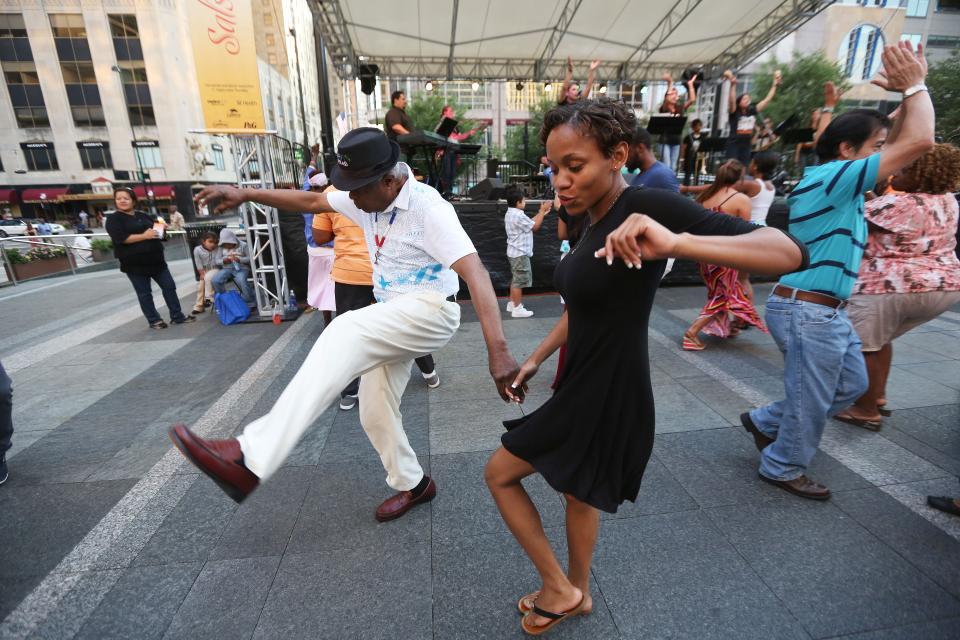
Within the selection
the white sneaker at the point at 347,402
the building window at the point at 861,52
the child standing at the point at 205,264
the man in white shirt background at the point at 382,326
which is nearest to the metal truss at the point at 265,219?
the child standing at the point at 205,264

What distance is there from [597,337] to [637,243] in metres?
0.43

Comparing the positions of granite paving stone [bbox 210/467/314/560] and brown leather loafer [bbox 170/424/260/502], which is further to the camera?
granite paving stone [bbox 210/467/314/560]

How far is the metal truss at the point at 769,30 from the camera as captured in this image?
36.8ft

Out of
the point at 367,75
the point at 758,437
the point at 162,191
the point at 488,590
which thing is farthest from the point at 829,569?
the point at 162,191

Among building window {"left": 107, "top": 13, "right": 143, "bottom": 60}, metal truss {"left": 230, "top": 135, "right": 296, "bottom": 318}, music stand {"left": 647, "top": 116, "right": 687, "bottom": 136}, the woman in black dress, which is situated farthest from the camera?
building window {"left": 107, "top": 13, "right": 143, "bottom": 60}

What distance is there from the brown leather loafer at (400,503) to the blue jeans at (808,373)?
200cm

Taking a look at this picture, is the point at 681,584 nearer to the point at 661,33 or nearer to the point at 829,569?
the point at 829,569

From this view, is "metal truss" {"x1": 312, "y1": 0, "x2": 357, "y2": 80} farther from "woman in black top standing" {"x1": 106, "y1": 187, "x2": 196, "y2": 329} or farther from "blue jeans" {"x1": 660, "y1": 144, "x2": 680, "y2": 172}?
"blue jeans" {"x1": 660, "y1": 144, "x2": 680, "y2": 172}

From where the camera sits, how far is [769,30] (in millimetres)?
12195

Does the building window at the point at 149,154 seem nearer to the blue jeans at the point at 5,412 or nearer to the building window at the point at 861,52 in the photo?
the blue jeans at the point at 5,412

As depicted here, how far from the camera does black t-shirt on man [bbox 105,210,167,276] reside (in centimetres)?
632

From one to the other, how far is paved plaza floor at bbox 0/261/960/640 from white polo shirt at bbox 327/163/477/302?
1306 millimetres

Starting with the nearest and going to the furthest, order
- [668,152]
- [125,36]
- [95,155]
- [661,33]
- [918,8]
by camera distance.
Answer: [668,152], [661,33], [125,36], [95,155], [918,8]

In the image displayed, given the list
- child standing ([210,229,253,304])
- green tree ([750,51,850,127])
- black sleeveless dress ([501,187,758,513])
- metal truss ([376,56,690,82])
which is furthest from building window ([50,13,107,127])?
green tree ([750,51,850,127])
